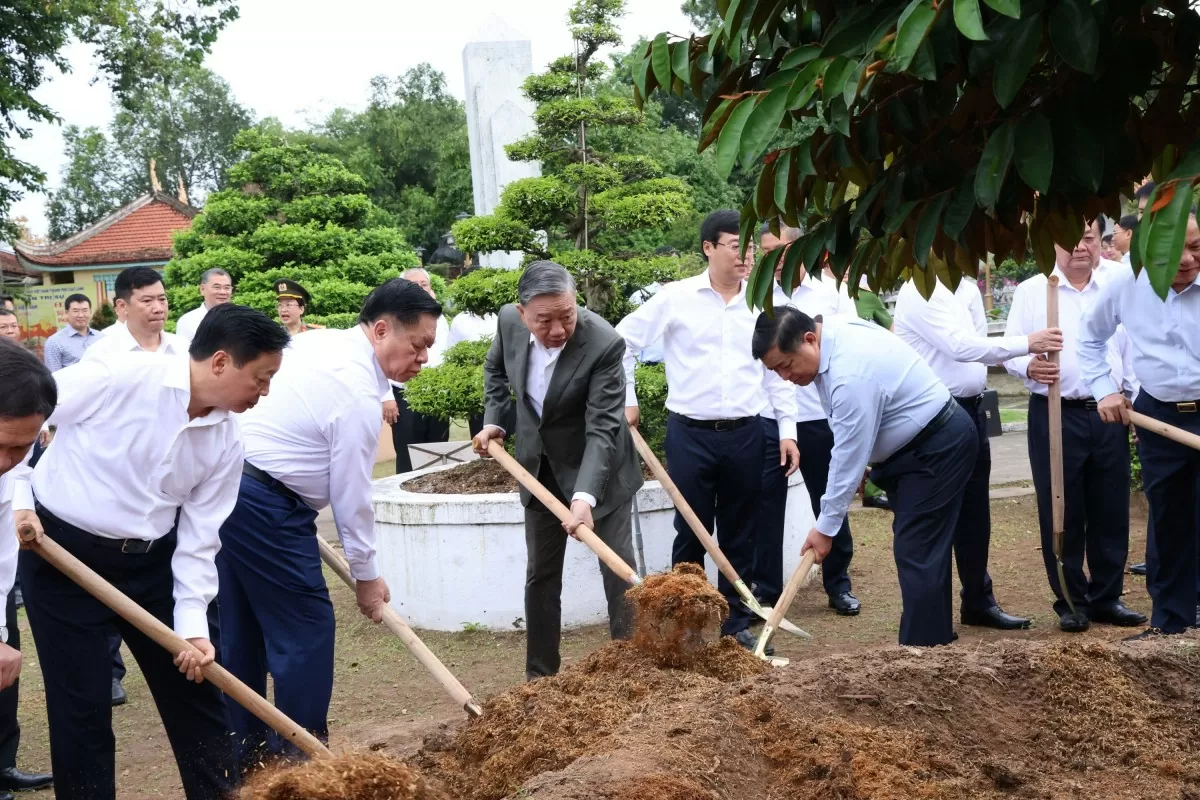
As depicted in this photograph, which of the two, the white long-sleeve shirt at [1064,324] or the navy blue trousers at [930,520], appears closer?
the navy blue trousers at [930,520]

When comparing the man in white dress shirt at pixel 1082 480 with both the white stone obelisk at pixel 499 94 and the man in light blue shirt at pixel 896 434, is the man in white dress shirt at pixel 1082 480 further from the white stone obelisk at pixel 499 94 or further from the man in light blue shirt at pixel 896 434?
the white stone obelisk at pixel 499 94

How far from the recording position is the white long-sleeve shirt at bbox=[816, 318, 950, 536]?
198 inches

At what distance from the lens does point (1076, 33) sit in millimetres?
2021

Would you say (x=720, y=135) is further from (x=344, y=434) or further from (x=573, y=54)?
(x=573, y=54)

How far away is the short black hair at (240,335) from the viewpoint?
12.4 feet

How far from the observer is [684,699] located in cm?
406

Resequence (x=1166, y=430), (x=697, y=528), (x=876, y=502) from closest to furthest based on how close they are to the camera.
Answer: (x=1166, y=430), (x=697, y=528), (x=876, y=502)

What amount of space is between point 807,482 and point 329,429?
3.87 metres

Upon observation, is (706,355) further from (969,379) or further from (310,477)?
(310,477)

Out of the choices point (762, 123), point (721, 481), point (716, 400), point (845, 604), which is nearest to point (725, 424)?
point (716, 400)

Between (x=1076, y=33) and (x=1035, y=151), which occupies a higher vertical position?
(x=1076, y=33)

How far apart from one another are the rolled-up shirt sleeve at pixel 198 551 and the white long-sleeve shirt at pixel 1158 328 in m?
4.19

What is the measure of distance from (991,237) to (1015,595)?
5.12 m

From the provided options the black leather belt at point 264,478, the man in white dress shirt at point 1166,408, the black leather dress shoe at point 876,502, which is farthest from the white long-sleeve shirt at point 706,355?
the black leather dress shoe at point 876,502
